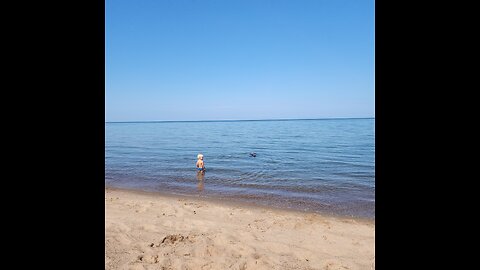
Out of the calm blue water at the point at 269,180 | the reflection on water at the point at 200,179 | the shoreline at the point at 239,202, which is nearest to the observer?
the shoreline at the point at 239,202

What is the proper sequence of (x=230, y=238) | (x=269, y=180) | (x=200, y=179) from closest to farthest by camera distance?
1. (x=230, y=238)
2. (x=269, y=180)
3. (x=200, y=179)

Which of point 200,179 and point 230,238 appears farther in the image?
point 200,179

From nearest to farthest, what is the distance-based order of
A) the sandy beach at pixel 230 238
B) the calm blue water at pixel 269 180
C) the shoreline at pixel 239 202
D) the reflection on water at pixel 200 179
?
the sandy beach at pixel 230 238, the shoreline at pixel 239 202, the calm blue water at pixel 269 180, the reflection on water at pixel 200 179

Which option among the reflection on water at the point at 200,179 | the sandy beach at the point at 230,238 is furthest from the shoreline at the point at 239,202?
the reflection on water at the point at 200,179

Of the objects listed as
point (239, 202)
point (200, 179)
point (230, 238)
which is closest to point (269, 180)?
point (200, 179)

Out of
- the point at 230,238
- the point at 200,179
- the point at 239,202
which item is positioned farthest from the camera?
the point at 200,179

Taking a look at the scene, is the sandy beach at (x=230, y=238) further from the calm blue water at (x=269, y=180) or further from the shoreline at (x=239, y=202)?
the calm blue water at (x=269, y=180)

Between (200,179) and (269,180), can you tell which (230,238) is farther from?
(200,179)

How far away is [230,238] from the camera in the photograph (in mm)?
5512

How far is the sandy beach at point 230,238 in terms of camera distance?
454cm

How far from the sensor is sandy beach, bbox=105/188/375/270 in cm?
454
